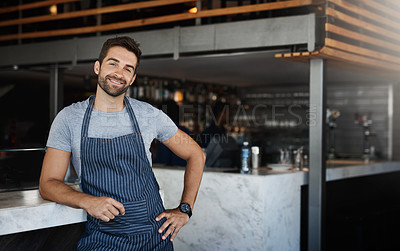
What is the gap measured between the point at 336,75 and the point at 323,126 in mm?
2398

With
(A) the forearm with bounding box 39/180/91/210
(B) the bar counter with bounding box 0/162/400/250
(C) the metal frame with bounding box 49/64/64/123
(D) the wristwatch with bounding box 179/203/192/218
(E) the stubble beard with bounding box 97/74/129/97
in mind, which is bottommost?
(B) the bar counter with bounding box 0/162/400/250

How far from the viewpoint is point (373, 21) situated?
4.50 meters

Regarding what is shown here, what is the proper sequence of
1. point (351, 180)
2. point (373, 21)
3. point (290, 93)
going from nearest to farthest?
point (373, 21) < point (351, 180) < point (290, 93)

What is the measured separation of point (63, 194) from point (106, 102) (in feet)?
1.41

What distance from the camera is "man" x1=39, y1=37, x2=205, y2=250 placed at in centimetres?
192

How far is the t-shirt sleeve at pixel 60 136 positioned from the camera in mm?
1917

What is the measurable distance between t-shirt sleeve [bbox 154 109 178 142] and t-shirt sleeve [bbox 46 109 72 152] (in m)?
0.41

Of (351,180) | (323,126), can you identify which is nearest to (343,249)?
(351,180)

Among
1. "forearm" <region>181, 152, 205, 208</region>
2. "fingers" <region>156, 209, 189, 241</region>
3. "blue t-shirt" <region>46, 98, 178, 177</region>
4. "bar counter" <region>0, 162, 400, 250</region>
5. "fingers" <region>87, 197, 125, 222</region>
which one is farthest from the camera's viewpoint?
"bar counter" <region>0, 162, 400, 250</region>

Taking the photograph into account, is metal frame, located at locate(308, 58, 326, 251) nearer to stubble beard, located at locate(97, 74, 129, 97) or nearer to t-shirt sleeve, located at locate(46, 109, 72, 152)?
stubble beard, located at locate(97, 74, 129, 97)

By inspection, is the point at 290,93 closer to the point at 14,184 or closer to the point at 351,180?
the point at 351,180

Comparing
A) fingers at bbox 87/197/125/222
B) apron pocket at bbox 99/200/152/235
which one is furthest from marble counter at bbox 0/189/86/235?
fingers at bbox 87/197/125/222

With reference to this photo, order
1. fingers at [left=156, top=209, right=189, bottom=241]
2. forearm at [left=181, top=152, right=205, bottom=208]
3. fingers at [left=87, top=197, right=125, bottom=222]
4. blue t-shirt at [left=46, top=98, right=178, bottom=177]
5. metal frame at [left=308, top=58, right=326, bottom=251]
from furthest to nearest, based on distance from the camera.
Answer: metal frame at [left=308, top=58, right=326, bottom=251] → forearm at [left=181, top=152, right=205, bottom=208] → fingers at [left=156, top=209, right=189, bottom=241] → blue t-shirt at [left=46, top=98, right=178, bottom=177] → fingers at [left=87, top=197, right=125, bottom=222]

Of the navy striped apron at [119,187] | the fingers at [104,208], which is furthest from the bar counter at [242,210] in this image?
the fingers at [104,208]
